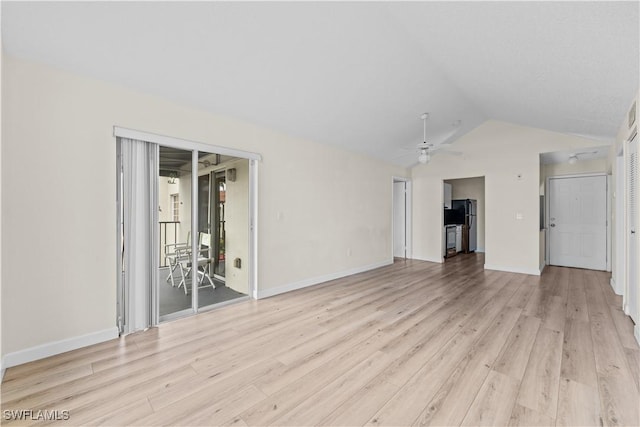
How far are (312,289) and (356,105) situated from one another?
287 centimetres

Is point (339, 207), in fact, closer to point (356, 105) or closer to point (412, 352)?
point (356, 105)

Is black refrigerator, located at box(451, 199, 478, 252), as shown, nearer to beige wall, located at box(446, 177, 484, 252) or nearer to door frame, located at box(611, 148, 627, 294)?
beige wall, located at box(446, 177, 484, 252)

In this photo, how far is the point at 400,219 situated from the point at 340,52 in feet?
16.7

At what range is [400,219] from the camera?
23.7ft

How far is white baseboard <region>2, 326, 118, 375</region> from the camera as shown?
2.14 metres

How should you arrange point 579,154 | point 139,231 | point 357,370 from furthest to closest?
point 579,154
point 139,231
point 357,370

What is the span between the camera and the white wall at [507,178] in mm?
5262

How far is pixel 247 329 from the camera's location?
2865mm

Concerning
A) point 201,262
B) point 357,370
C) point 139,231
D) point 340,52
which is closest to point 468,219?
point 340,52

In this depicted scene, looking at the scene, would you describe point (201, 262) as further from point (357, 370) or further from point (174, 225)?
point (357, 370)

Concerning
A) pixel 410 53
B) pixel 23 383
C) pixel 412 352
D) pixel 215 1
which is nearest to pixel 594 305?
pixel 412 352

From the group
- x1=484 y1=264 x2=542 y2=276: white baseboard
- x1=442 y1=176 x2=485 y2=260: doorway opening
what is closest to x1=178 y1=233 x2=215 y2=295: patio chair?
x1=484 y1=264 x2=542 y2=276: white baseboard

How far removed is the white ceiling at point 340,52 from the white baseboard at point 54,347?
2.36 m

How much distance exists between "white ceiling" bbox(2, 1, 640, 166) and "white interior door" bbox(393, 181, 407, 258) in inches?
130
